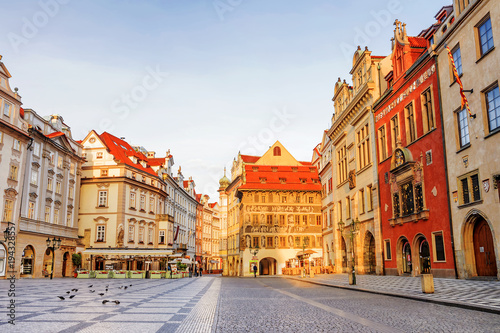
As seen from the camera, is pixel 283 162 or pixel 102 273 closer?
pixel 102 273

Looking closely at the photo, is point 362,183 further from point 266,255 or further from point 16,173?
point 16,173

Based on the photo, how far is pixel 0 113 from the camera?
39375 millimetres

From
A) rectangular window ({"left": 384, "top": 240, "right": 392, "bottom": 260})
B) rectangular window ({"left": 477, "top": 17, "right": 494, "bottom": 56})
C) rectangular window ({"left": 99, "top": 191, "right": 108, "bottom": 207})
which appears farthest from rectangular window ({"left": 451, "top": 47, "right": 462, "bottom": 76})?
rectangular window ({"left": 99, "top": 191, "right": 108, "bottom": 207})

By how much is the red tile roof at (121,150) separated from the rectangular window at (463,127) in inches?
1841

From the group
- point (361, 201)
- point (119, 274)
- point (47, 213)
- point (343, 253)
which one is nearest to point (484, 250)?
point (361, 201)

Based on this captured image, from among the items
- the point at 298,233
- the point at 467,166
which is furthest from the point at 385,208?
the point at 298,233

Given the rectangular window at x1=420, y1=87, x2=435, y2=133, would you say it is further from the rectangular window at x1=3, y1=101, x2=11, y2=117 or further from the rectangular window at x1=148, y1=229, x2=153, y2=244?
the rectangular window at x1=148, y1=229, x2=153, y2=244

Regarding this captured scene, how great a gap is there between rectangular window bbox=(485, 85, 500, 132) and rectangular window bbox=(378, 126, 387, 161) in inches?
513

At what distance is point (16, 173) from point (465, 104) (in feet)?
128

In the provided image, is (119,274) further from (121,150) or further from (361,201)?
(361,201)

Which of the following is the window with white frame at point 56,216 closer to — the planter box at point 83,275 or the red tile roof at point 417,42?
the planter box at point 83,275

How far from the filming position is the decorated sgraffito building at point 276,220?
63812 mm

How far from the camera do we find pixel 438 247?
1051 inches

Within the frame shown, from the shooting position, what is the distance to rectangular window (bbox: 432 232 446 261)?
26.2 m
